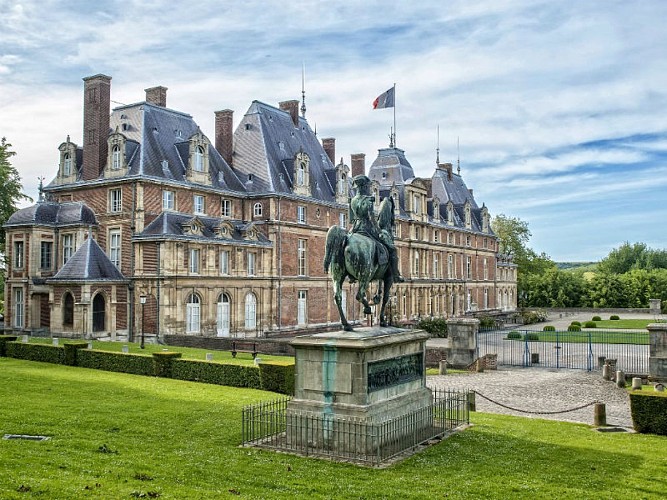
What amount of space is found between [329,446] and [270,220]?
33273 millimetres

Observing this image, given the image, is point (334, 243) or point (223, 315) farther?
point (223, 315)

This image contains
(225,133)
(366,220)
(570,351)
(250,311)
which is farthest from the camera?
(225,133)

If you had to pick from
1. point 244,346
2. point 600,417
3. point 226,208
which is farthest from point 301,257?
point 600,417

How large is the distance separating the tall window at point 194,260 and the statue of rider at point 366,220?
25.2 metres

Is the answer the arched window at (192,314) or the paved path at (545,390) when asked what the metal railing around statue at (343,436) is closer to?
the paved path at (545,390)

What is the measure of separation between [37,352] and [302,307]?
23.0 m

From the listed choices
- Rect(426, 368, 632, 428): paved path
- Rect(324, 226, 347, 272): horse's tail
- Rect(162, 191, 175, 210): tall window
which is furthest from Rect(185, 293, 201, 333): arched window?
Rect(324, 226, 347, 272): horse's tail

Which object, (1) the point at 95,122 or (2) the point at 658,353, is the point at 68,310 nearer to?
(1) the point at 95,122

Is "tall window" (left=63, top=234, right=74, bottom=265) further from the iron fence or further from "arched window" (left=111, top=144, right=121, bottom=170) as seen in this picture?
the iron fence

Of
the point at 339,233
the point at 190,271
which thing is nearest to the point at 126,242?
the point at 190,271

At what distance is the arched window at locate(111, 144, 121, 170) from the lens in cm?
3966

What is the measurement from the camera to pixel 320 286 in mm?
50438

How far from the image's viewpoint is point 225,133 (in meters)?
48.5

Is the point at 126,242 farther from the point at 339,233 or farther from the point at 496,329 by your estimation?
the point at 496,329
